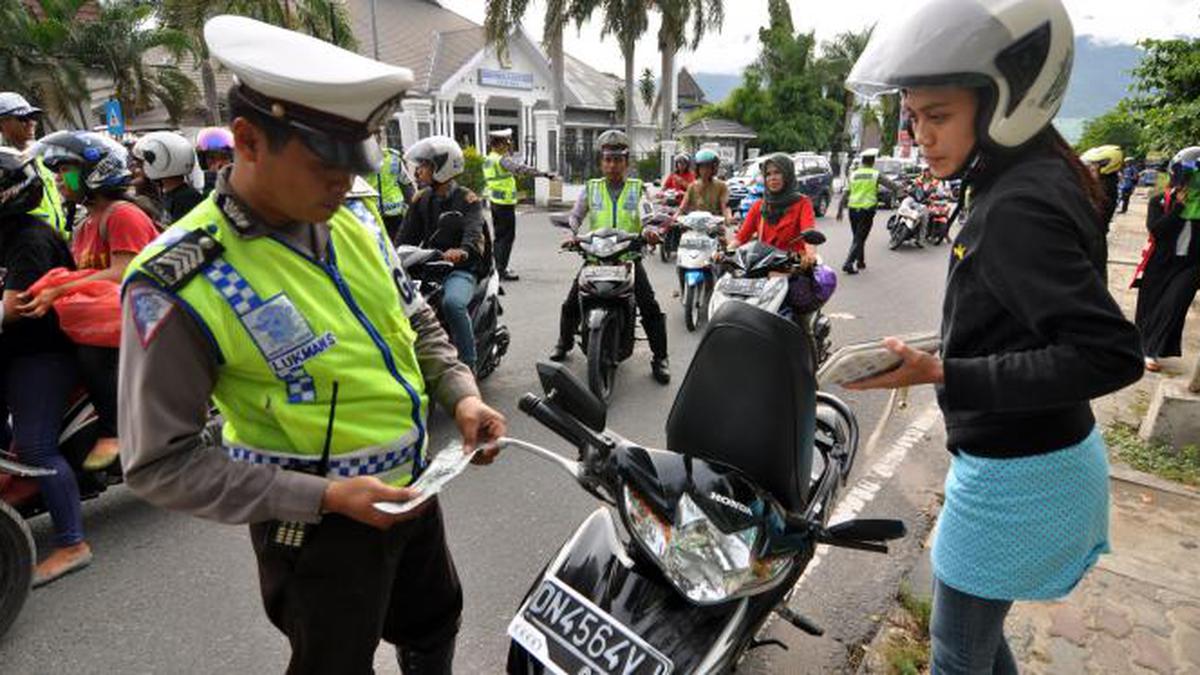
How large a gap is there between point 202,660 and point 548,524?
1.45m

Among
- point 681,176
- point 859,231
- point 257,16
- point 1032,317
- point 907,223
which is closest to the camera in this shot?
point 1032,317

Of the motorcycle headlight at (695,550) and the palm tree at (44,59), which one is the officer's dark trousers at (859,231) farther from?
the palm tree at (44,59)

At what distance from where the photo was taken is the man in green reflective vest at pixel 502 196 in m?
9.43

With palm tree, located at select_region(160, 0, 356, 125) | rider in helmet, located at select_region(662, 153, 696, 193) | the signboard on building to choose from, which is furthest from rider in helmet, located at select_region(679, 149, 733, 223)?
the signboard on building

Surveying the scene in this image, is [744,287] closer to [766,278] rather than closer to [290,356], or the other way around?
[766,278]

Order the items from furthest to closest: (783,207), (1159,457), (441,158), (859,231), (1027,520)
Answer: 1. (859,231)
2. (783,207)
3. (441,158)
4. (1159,457)
5. (1027,520)

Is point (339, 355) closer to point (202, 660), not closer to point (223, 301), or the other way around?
point (223, 301)

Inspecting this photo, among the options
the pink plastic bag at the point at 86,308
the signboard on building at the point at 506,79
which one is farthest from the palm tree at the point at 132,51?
the pink plastic bag at the point at 86,308

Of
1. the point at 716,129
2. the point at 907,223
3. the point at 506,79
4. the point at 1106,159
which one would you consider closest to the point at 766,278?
the point at 1106,159

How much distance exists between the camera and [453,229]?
4652mm

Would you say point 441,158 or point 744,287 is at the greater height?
point 441,158

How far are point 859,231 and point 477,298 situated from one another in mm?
7882

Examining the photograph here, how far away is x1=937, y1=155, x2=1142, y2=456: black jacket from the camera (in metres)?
1.28

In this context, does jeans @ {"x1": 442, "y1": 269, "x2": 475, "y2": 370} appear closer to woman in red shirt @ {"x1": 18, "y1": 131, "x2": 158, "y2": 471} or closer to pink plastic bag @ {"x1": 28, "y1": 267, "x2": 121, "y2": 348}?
woman in red shirt @ {"x1": 18, "y1": 131, "x2": 158, "y2": 471}
